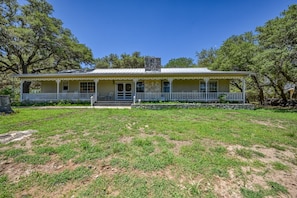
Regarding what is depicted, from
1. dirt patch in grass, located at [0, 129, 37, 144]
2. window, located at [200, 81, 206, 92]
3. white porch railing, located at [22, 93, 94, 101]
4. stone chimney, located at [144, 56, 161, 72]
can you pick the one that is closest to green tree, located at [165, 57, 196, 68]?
stone chimney, located at [144, 56, 161, 72]

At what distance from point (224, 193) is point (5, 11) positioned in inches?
1020

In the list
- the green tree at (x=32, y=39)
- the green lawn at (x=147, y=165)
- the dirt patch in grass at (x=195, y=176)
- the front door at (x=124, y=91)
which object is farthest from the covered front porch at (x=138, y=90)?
the dirt patch in grass at (x=195, y=176)

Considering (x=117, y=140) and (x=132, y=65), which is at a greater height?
(x=132, y=65)

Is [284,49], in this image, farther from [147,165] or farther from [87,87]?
[87,87]

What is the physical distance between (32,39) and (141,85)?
505 inches

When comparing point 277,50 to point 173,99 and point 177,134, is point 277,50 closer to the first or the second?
point 173,99

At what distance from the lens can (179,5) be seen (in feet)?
42.7

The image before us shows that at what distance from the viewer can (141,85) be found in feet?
54.7

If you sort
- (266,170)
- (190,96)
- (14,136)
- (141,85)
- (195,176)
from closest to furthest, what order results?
(195,176)
(266,170)
(14,136)
(190,96)
(141,85)

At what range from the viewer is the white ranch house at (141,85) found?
46.7 ft

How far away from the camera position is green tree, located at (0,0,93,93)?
1688 cm

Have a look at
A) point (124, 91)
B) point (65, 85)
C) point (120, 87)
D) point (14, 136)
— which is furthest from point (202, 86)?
point (14, 136)

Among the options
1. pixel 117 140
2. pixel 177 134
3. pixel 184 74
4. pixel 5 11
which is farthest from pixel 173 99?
pixel 5 11

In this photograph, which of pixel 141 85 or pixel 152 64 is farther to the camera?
pixel 152 64
